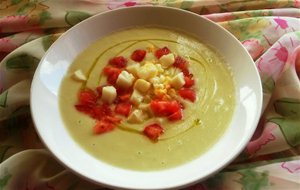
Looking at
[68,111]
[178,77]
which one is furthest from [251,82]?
[68,111]

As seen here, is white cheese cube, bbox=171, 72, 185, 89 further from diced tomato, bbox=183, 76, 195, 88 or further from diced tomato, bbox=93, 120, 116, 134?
diced tomato, bbox=93, 120, 116, 134

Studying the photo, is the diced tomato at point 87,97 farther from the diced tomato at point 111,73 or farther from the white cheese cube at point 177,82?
the white cheese cube at point 177,82

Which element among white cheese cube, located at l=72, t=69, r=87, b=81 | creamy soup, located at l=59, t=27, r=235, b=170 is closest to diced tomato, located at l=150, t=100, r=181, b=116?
creamy soup, located at l=59, t=27, r=235, b=170

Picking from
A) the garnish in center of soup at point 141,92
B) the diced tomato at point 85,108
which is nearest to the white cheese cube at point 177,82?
the garnish in center of soup at point 141,92

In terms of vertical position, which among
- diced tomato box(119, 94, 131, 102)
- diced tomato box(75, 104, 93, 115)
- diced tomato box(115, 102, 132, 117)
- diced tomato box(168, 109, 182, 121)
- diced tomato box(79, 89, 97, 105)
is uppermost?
diced tomato box(168, 109, 182, 121)

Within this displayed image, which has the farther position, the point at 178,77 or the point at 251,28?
the point at 251,28

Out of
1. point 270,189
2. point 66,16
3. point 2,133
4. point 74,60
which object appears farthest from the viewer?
point 66,16

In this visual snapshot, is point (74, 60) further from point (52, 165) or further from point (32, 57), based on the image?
point (52, 165)
